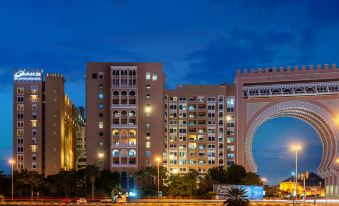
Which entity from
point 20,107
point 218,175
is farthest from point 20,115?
point 218,175

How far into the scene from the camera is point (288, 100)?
128 meters

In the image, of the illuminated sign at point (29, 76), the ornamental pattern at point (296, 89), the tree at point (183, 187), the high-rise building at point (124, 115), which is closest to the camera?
the tree at point (183, 187)

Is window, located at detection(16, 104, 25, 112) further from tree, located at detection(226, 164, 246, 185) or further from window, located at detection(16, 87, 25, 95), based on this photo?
tree, located at detection(226, 164, 246, 185)

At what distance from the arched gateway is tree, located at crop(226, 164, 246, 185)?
24.9 ft

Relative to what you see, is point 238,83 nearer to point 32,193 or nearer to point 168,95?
point 168,95

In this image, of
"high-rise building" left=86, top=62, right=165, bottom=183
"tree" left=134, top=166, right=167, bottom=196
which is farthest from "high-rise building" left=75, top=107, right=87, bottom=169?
"tree" left=134, top=166, right=167, bottom=196

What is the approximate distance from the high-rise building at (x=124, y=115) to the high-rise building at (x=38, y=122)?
11.3 m

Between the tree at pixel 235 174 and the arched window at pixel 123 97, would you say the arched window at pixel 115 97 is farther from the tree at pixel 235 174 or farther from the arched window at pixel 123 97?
the tree at pixel 235 174

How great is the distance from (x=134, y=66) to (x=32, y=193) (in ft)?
133

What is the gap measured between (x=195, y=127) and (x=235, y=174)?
2835 centimetres

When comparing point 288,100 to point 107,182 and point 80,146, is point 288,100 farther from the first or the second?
point 80,146

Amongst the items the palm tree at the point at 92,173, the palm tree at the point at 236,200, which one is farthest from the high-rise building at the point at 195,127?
the palm tree at the point at 236,200

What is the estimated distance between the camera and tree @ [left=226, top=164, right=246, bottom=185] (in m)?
118

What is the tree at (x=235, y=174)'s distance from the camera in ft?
386
